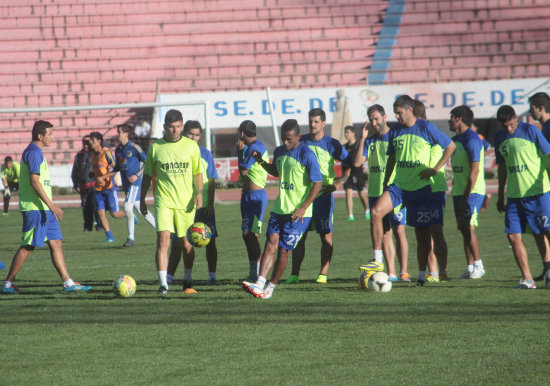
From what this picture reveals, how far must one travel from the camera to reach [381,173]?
9.99 m

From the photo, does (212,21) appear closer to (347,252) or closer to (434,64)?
(434,64)

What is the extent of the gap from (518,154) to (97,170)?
30.6ft

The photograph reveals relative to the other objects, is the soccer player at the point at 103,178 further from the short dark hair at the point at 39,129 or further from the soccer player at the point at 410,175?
the soccer player at the point at 410,175

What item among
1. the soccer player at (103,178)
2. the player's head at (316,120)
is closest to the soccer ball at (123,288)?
the player's head at (316,120)

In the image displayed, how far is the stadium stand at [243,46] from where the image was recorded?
3181 cm

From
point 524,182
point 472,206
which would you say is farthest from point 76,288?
point 524,182

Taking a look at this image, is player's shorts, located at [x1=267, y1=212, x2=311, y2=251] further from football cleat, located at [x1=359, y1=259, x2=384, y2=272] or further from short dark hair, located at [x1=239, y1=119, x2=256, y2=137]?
short dark hair, located at [x1=239, y1=119, x2=256, y2=137]

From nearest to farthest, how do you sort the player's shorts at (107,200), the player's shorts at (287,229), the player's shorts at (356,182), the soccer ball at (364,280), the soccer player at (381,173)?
the player's shorts at (287,229) → the soccer ball at (364,280) → the soccer player at (381,173) → the player's shorts at (107,200) → the player's shorts at (356,182)

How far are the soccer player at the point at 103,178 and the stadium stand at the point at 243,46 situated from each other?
15.0 m

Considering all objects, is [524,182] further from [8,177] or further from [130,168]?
[8,177]

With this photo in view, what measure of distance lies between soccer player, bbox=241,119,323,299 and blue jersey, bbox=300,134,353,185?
3.13 ft

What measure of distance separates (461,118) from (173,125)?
3404 mm

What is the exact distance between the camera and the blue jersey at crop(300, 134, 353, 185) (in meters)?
9.45

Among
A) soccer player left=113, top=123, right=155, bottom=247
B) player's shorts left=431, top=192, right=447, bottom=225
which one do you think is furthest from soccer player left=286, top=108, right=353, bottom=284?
soccer player left=113, top=123, right=155, bottom=247
